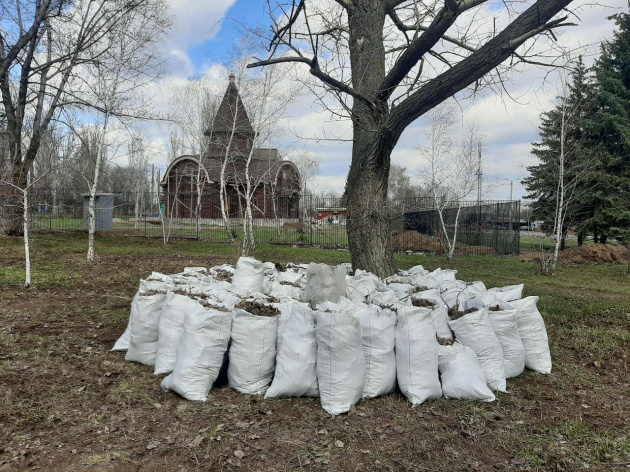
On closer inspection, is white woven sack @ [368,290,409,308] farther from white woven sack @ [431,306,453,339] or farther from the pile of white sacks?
white woven sack @ [431,306,453,339]

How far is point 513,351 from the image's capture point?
11.8 feet

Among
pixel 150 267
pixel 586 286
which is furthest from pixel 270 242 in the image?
pixel 586 286

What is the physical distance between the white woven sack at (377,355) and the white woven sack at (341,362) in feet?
0.32

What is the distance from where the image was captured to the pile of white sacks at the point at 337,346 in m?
3.11

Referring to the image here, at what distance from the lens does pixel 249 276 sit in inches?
186

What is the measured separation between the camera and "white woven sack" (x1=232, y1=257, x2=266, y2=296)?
4.67 m

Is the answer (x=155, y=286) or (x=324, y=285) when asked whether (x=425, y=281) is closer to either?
(x=324, y=285)

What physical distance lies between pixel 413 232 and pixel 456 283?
1233 cm

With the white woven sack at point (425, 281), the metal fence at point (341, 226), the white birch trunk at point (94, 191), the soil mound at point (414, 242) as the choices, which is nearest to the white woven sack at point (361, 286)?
the white woven sack at point (425, 281)

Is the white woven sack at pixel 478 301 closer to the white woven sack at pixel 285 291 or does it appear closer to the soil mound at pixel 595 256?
the white woven sack at pixel 285 291

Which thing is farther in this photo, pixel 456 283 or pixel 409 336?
pixel 456 283

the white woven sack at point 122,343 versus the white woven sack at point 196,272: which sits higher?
the white woven sack at point 196,272

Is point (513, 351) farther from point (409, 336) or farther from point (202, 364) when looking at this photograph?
point (202, 364)

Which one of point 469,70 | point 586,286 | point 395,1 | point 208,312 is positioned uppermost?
point 395,1
